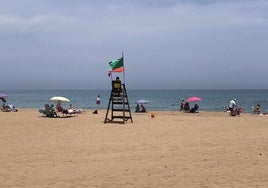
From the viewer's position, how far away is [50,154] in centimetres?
1037

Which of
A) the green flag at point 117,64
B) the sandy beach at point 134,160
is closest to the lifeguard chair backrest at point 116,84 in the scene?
the green flag at point 117,64

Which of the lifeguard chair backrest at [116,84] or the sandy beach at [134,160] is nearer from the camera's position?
the sandy beach at [134,160]

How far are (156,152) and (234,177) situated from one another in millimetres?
3136

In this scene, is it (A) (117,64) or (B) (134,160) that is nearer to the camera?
(B) (134,160)

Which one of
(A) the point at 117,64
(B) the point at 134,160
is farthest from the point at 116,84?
(B) the point at 134,160

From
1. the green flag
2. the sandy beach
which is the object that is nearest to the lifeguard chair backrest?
the green flag

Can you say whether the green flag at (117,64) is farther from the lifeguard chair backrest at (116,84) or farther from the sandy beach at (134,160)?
the sandy beach at (134,160)

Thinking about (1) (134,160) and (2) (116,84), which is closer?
(1) (134,160)

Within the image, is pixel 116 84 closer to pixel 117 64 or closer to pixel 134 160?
pixel 117 64

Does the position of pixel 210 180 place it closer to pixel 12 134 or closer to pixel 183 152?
pixel 183 152

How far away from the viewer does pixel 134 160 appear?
952 cm

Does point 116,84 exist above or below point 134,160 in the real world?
above

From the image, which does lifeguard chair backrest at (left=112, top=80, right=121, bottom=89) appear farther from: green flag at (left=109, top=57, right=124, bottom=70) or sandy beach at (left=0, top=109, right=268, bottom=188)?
sandy beach at (left=0, top=109, right=268, bottom=188)

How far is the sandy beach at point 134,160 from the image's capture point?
7.54m
